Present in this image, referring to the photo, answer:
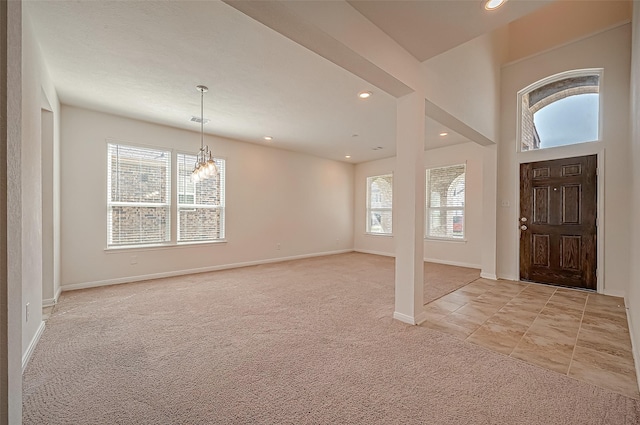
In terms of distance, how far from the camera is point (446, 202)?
6.56 m

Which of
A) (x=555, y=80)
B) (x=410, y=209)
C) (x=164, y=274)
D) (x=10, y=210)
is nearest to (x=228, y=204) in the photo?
(x=164, y=274)

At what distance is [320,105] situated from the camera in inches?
159

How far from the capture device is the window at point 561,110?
421 cm

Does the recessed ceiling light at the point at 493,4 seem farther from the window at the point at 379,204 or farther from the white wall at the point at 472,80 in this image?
the window at the point at 379,204

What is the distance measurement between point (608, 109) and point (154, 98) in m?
6.73

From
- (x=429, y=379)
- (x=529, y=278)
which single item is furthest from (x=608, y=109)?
(x=429, y=379)

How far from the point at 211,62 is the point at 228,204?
338 cm

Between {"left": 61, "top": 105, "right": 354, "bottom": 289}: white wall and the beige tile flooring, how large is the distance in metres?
4.18

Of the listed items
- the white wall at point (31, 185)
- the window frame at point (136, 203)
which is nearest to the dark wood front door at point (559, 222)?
the window frame at point (136, 203)

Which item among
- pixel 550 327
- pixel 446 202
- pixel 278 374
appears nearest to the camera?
pixel 278 374

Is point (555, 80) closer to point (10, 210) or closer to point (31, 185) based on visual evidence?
point (10, 210)

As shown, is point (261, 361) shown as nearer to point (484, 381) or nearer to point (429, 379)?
point (429, 379)

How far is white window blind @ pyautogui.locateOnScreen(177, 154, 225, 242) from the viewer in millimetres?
5219

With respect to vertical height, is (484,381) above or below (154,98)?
below
